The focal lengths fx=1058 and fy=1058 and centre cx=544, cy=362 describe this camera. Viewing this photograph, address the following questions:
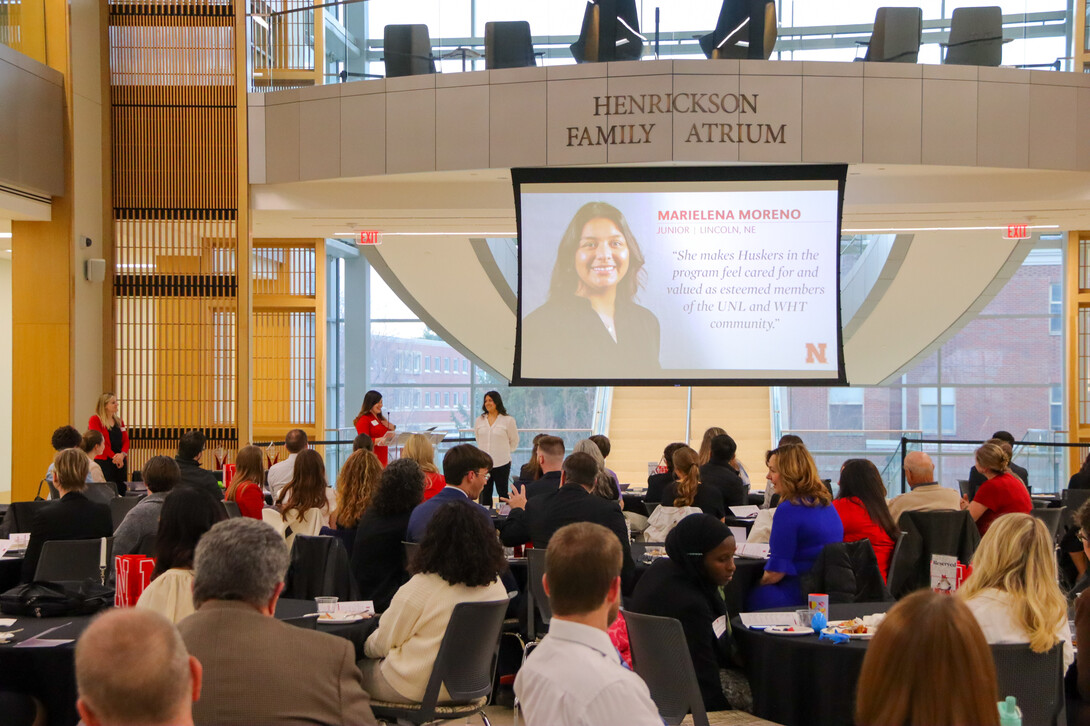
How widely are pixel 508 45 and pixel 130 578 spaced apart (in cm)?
742

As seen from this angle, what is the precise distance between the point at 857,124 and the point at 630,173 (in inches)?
84.0

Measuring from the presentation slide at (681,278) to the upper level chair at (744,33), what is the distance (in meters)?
1.07

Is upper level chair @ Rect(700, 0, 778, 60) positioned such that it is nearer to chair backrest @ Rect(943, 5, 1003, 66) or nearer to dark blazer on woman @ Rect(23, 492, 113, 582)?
chair backrest @ Rect(943, 5, 1003, 66)

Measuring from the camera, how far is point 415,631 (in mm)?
4062

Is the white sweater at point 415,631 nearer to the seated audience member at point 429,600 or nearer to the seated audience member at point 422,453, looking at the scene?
the seated audience member at point 429,600

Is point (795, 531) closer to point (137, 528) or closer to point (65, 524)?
point (137, 528)

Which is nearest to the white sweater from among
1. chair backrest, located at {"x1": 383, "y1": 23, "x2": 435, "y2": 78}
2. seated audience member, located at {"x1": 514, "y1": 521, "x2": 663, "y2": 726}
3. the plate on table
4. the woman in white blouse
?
the plate on table

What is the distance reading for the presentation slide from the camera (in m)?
10.0

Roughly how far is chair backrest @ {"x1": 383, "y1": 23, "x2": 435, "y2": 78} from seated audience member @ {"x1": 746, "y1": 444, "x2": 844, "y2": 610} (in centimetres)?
651

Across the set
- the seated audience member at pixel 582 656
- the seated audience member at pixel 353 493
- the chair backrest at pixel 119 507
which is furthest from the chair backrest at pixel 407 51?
the seated audience member at pixel 582 656

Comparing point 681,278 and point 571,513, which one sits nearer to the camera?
point 571,513

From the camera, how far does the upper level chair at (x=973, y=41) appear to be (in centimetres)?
991

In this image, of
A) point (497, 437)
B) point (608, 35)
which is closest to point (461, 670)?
point (497, 437)

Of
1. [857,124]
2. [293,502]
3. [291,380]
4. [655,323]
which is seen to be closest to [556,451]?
[293,502]
